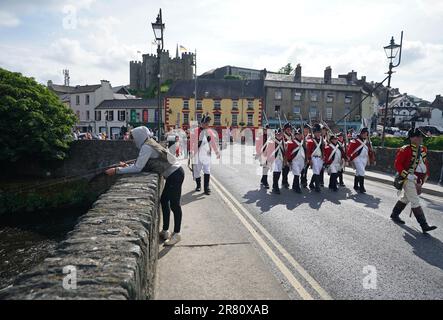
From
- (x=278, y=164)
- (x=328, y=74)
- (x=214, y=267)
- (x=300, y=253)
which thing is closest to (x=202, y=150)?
(x=278, y=164)

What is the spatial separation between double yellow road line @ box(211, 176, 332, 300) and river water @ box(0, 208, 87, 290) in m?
6.51

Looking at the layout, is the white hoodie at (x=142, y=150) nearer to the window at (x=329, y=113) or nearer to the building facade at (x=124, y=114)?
the window at (x=329, y=113)

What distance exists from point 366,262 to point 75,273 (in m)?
4.26

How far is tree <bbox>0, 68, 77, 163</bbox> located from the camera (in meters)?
26.2

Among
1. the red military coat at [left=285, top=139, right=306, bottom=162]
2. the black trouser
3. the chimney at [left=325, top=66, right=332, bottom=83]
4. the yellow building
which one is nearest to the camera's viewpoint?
the black trouser

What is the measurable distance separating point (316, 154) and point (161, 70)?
87.2 metres

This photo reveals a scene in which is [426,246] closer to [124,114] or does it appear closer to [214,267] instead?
[214,267]

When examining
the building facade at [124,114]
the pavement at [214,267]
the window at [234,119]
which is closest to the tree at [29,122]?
the pavement at [214,267]

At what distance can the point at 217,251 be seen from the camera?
5527mm

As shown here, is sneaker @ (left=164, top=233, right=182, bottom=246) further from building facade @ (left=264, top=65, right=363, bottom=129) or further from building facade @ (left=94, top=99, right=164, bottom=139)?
building facade @ (left=94, top=99, right=164, bottom=139)

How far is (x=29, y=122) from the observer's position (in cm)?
2623

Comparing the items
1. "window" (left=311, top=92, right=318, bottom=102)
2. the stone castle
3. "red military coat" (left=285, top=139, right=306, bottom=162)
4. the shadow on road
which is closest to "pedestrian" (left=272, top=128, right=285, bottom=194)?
"red military coat" (left=285, top=139, right=306, bottom=162)

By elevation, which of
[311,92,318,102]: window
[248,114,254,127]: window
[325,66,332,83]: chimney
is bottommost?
[248,114,254,127]: window

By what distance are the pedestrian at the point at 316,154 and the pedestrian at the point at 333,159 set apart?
0.30 m
